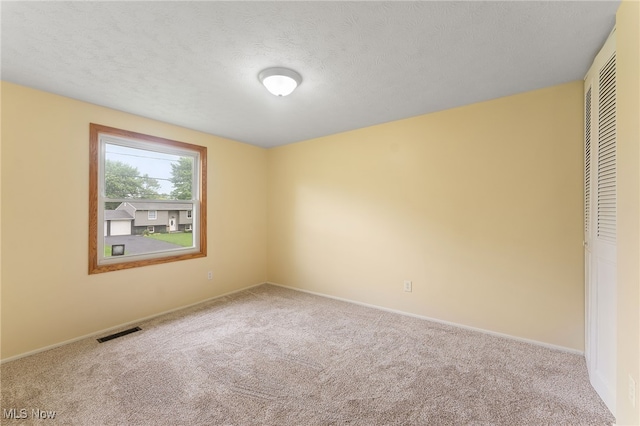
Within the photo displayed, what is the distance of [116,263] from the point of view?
300cm

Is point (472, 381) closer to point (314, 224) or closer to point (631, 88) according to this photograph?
point (631, 88)

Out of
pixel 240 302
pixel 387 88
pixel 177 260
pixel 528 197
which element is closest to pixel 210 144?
pixel 177 260

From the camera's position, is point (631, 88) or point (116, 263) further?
point (116, 263)

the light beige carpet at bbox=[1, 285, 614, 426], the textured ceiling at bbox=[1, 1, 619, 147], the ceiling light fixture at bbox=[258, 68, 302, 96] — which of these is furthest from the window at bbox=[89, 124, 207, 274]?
the ceiling light fixture at bbox=[258, 68, 302, 96]

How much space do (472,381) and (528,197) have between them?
5.84 ft

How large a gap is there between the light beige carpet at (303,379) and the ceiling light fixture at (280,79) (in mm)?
2343

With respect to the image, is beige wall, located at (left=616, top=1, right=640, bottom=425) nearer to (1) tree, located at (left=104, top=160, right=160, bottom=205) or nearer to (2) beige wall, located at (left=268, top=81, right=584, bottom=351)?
(2) beige wall, located at (left=268, top=81, right=584, bottom=351)

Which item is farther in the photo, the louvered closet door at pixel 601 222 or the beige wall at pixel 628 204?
the louvered closet door at pixel 601 222

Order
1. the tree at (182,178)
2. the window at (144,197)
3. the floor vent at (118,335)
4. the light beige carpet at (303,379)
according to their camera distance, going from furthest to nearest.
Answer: the tree at (182,178)
the window at (144,197)
the floor vent at (118,335)
the light beige carpet at (303,379)

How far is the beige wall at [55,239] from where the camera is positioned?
2.31 meters

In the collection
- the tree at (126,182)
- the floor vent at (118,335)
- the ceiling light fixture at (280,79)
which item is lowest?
the floor vent at (118,335)

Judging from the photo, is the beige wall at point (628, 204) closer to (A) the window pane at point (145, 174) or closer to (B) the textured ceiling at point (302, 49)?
(B) the textured ceiling at point (302, 49)

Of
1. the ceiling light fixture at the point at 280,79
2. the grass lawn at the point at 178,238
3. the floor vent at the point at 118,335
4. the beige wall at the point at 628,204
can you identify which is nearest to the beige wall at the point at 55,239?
the floor vent at the point at 118,335

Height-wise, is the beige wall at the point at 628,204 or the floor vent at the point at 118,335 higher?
the beige wall at the point at 628,204
